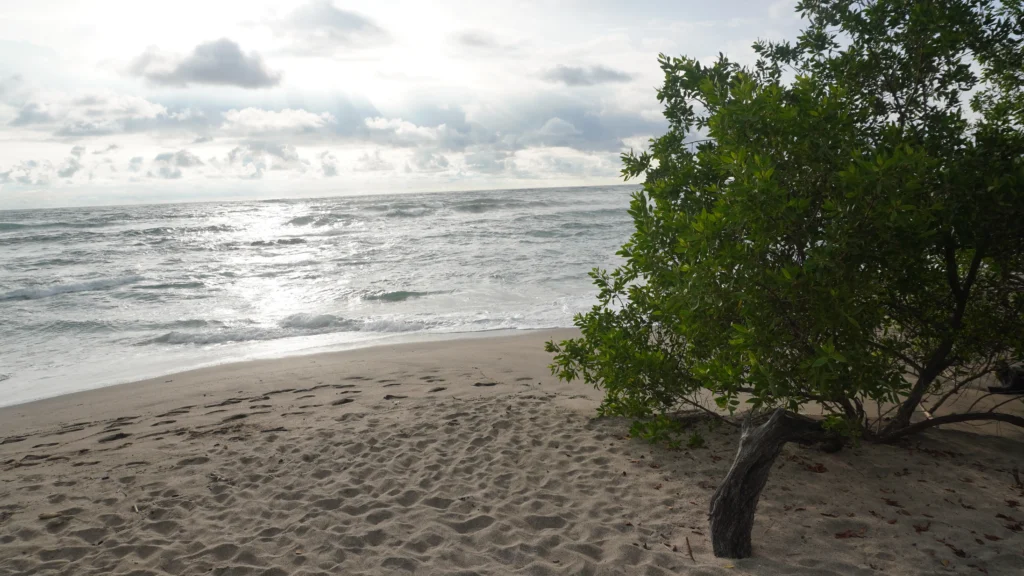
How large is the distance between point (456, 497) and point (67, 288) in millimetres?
19004

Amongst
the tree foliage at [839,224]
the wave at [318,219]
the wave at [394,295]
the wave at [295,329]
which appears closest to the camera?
the tree foliage at [839,224]

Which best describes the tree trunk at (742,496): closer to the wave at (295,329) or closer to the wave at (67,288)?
the wave at (295,329)

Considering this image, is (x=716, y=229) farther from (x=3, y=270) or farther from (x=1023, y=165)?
(x=3, y=270)

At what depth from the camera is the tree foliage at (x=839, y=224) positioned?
3.77 metres

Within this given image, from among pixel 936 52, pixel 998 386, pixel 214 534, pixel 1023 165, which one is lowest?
pixel 214 534

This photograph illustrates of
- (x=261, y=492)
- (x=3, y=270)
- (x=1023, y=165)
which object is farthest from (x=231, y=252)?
(x=1023, y=165)

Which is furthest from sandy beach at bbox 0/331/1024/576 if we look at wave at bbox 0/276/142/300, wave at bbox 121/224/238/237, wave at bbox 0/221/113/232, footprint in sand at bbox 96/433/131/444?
wave at bbox 0/221/113/232

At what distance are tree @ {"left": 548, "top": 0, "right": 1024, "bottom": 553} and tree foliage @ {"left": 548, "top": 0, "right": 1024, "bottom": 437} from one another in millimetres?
15

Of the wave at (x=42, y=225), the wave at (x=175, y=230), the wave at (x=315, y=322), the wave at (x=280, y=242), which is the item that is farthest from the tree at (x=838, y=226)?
the wave at (x=42, y=225)

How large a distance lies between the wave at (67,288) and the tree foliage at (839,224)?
18894mm

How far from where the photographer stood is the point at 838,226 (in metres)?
3.76

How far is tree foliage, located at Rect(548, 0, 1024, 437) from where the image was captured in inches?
148

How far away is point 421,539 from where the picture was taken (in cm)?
438

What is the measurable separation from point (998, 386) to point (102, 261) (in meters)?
27.8
